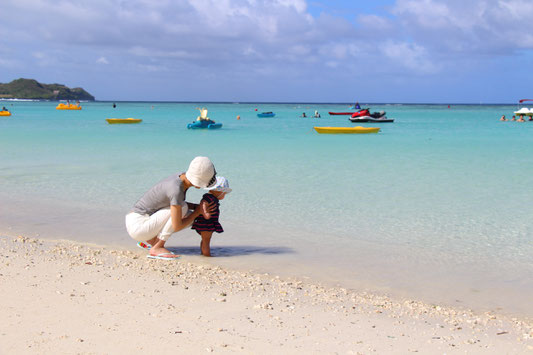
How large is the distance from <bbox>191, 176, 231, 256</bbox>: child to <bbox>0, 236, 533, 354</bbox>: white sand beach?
0.59 m

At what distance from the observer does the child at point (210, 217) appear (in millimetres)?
5898

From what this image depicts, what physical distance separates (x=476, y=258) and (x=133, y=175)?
9993mm

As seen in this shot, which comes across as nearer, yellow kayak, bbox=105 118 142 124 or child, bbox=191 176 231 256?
child, bbox=191 176 231 256

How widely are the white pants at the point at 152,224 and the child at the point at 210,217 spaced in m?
0.21

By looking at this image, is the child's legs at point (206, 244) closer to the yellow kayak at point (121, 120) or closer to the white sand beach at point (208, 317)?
the white sand beach at point (208, 317)

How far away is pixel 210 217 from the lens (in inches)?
237

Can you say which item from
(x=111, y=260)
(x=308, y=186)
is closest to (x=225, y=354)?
(x=111, y=260)

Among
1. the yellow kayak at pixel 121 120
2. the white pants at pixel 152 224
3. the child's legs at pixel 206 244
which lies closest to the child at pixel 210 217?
the child's legs at pixel 206 244

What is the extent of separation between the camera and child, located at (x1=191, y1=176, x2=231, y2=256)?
5898 mm

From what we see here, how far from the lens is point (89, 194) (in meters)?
11.2

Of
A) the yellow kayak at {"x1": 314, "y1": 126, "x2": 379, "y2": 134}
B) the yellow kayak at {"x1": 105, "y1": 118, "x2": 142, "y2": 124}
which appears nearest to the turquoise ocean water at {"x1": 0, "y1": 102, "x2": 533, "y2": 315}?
the yellow kayak at {"x1": 314, "y1": 126, "x2": 379, "y2": 134}

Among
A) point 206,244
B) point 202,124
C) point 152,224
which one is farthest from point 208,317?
point 202,124

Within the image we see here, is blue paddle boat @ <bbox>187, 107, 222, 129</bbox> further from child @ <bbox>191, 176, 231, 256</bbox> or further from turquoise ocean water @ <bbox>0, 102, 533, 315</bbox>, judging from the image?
child @ <bbox>191, 176, 231, 256</bbox>

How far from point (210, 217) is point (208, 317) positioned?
1910 millimetres
